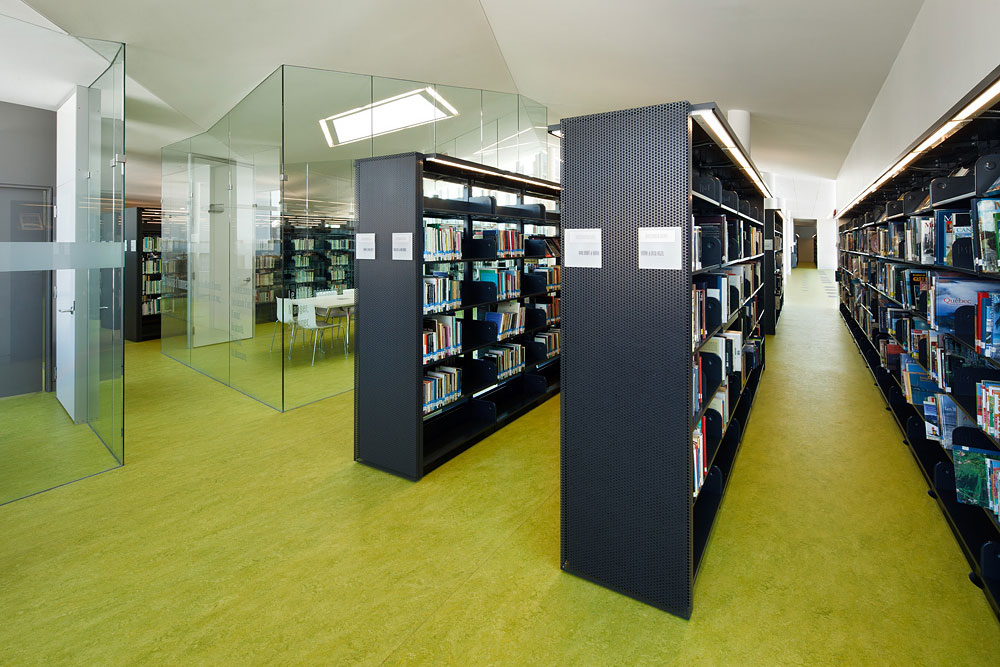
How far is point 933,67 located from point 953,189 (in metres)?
1.37

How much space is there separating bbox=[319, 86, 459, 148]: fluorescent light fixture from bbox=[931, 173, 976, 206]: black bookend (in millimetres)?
4792

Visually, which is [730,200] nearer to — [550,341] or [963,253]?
[963,253]

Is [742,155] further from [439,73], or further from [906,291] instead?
[439,73]

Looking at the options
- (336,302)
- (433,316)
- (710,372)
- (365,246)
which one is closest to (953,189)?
(710,372)

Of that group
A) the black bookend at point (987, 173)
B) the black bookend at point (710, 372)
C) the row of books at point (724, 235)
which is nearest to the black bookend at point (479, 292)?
the row of books at point (724, 235)

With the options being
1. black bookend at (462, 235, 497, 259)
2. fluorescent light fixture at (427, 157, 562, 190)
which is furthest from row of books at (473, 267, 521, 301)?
fluorescent light fixture at (427, 157, 562, 190)

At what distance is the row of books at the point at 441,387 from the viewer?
12.6 feet

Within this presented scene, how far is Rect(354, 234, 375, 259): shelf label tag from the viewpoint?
3.64m

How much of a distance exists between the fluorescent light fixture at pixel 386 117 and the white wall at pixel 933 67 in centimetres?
461

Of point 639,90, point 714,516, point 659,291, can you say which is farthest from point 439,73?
point 714,516

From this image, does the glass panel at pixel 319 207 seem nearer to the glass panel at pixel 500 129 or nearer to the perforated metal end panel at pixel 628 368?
the glass panel at pixel 500 129

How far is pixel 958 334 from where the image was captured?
8.76ft

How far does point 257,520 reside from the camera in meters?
3.04

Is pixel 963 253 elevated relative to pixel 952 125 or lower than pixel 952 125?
lower
